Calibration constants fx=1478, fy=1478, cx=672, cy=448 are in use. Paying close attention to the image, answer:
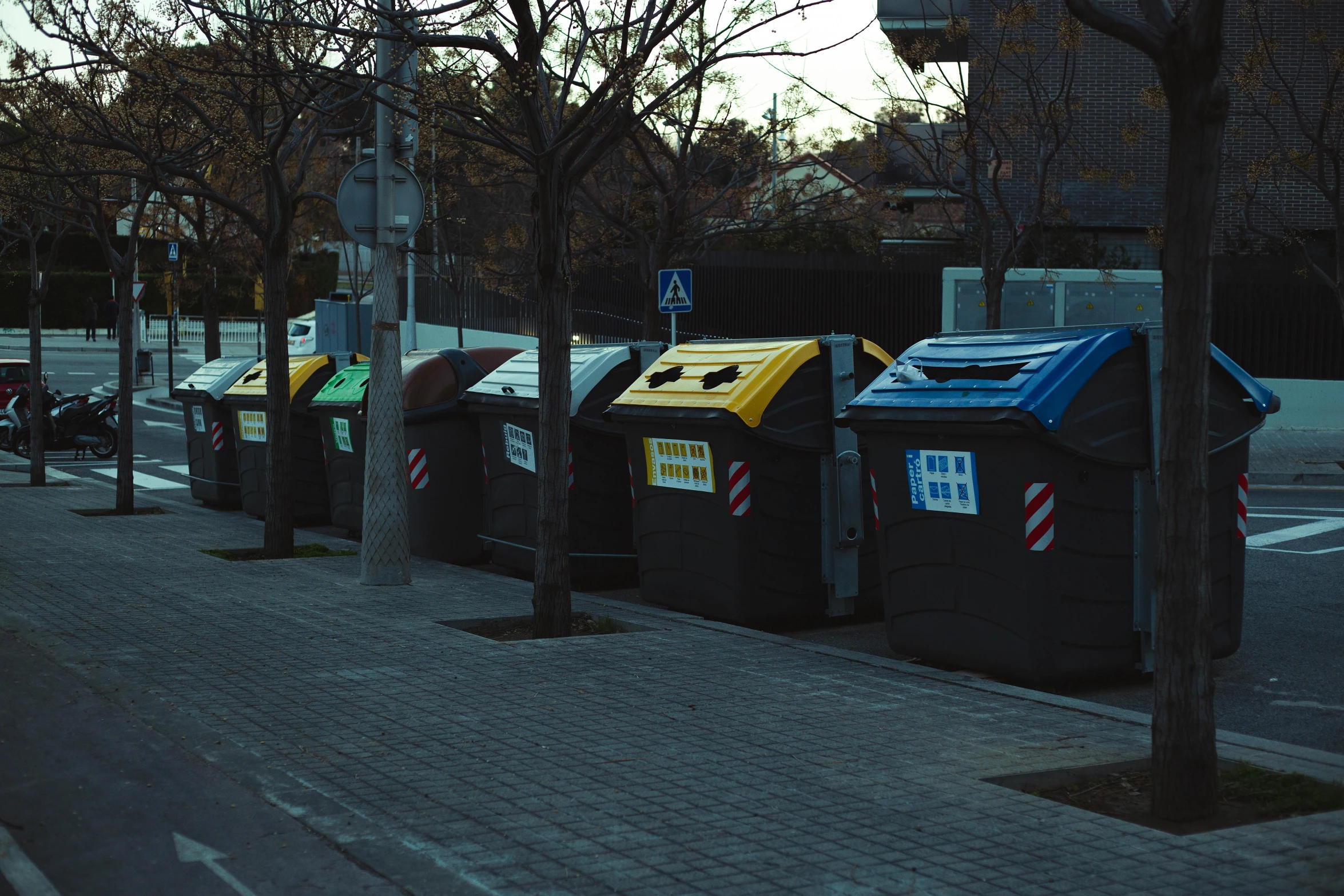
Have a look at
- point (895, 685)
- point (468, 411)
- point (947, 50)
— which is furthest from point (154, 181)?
point (947, 50)

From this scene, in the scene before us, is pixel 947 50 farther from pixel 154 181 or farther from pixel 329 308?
pixel 154 181

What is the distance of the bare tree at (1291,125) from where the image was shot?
1822 cm

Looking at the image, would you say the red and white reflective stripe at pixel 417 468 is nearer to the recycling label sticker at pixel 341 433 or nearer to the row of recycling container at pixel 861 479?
the row of recycling container at pixel 861 479

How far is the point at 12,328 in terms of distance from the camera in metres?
53.7

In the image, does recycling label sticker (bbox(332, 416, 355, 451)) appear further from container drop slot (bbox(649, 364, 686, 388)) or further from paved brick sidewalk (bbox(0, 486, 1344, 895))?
container drop slot (bbox(649, 364, 686, 388))

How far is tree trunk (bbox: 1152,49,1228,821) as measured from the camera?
5.13 m

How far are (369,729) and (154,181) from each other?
751cm

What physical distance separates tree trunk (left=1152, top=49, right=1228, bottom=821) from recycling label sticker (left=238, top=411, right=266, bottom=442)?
11743mm

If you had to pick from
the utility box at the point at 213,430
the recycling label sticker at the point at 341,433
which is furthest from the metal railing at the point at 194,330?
the recycling label sticker at the point at 341,433

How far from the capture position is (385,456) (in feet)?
36.1

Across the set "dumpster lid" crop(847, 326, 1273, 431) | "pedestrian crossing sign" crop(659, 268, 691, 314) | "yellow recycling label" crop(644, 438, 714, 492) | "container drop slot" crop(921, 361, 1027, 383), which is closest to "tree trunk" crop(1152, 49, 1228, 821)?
"dumpster lid" crop(847, 326, 1273, 431)

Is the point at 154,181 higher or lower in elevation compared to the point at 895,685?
higher

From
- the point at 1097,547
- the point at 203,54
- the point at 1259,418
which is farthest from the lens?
the point at 203,54

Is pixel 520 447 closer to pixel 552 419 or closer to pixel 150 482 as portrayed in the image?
pixel 552 419
